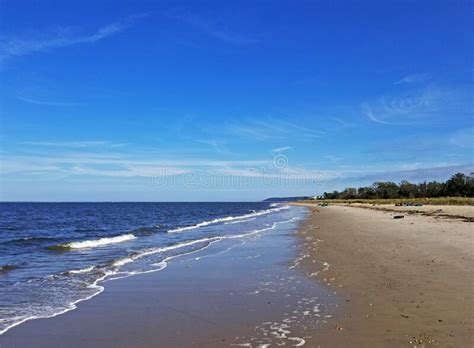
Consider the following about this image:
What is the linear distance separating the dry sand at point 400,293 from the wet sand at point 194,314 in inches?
21.1

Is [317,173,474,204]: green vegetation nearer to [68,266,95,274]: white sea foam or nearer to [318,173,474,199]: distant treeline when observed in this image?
[318,173,474,199]: distant treeline

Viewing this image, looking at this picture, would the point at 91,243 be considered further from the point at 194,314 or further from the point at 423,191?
the point at 423,191

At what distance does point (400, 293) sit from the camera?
10078mm

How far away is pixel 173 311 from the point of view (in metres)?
9.48

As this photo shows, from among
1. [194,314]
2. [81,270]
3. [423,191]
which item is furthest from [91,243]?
[423,191]

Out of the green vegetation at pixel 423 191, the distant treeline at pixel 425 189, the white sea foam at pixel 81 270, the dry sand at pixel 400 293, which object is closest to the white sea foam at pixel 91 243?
the white sea foam at pixel 81 270

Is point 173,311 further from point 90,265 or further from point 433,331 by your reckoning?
point 90,265

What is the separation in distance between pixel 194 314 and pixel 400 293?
15.6 feet

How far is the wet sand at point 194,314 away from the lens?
7.45 metres

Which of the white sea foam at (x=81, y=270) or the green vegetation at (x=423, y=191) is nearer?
the white sea foam at (x=81, y=270)

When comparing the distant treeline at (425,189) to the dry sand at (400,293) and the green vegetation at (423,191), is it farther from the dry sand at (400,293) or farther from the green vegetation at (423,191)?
the dry sand at (400,293)

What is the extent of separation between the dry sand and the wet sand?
54cm

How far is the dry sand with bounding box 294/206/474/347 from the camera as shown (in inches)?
279

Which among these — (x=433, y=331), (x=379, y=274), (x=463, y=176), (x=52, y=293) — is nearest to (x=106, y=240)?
(x=52, y=293)
